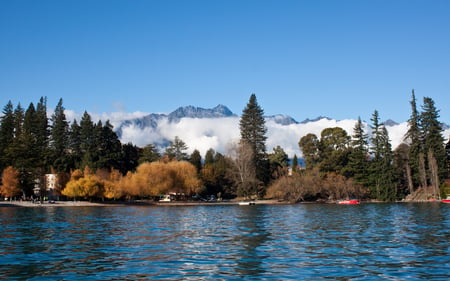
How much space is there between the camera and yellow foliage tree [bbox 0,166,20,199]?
9156cm

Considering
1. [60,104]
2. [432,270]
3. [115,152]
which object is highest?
[60,104]

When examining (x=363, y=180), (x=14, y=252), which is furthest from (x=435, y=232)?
(x=363, y=180)

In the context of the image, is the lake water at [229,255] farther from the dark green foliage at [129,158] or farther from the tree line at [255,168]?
the dark green foliage at [129,158]

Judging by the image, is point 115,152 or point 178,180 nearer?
point 178,180

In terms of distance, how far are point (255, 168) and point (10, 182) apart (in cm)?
4860

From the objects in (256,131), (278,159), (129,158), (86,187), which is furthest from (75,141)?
(278,159)

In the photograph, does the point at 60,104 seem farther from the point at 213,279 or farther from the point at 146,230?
the point at 213,279

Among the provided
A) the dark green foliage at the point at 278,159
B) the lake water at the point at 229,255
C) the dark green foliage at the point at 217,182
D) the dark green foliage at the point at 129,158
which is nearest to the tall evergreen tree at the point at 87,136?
the dark green foliage at the point at 129,158

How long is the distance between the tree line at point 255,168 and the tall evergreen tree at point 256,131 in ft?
0.76

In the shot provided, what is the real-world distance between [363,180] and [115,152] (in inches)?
2179

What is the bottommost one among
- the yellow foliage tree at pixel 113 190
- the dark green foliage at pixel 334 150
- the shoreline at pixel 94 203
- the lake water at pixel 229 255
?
the lake water at pixel 229 255

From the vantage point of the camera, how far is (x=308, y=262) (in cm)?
1822

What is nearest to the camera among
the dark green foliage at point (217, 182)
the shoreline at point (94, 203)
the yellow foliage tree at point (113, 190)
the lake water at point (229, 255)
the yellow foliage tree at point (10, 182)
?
the lake water at point (229, 255)

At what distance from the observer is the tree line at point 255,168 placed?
299 ft
